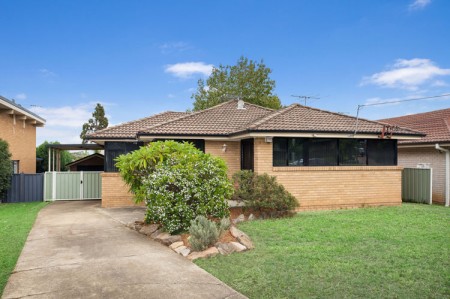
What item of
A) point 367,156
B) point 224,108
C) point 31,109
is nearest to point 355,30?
point 367,156

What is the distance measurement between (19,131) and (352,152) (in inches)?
741

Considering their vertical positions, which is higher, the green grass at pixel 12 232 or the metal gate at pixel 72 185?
the metal gate at pixel 72 185

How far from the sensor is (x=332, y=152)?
14.0 m

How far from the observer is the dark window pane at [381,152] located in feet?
47.4

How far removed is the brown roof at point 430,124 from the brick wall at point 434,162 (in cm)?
68

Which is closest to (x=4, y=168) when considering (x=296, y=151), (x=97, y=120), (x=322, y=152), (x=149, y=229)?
(x=149, y=229)

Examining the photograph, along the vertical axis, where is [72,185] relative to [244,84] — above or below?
below

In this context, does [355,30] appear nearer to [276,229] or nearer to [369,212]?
[369,212]

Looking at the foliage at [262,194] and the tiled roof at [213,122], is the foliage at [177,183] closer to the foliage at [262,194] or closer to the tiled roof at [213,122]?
the foliage at [262,194]

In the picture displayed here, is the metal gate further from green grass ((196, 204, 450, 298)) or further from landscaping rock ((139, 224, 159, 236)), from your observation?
green grass ((196, 204, 450, 298))

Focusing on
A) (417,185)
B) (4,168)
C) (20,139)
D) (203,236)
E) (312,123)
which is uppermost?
(312,123)

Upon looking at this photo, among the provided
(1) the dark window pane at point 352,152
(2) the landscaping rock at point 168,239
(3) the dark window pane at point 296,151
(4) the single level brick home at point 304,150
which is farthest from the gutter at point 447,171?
(2) the landscaping rock at point 168,239

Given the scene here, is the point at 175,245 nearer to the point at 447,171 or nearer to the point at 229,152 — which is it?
the point at 229,152

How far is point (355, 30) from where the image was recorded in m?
16.0
